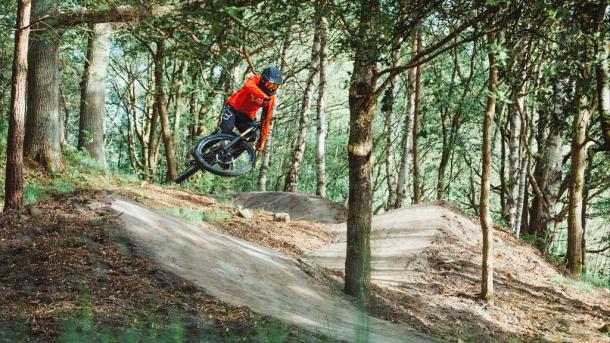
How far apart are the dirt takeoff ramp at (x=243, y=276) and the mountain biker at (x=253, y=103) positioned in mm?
2119

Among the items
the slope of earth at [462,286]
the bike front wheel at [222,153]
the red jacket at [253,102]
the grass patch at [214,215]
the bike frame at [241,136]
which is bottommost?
the slope of earth at [462,286]

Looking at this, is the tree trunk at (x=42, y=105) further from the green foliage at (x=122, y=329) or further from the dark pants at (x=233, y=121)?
the green foliage at (x=122, y=329)

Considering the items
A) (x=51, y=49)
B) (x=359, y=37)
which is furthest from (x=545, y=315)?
(x=51, y=49)

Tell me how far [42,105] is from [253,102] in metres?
Answer: 5.78

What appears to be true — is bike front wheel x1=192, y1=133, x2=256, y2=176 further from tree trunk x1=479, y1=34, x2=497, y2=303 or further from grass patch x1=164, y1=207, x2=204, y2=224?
tree trunk x1=479, y1=34, x2=497, y2=303

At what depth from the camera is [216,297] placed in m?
6.45

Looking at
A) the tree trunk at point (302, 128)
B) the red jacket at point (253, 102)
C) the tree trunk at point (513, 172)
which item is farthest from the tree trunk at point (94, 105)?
the tree trunk at point (513, 172)

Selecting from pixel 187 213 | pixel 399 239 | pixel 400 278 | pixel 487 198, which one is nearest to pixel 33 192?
pixel 187 213

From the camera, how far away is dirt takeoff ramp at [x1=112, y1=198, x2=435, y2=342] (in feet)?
21.8

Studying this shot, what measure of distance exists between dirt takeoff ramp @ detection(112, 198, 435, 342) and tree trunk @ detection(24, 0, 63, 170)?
529cm

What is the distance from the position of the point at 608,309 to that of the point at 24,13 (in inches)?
462

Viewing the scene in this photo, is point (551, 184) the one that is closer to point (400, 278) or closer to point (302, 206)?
point (302, 206)

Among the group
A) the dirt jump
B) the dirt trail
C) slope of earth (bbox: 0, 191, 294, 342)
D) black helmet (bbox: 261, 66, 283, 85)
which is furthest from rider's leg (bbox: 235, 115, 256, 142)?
slope of earth (bbox: 0, 191, 294, 342)

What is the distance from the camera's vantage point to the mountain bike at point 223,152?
10141 mm
